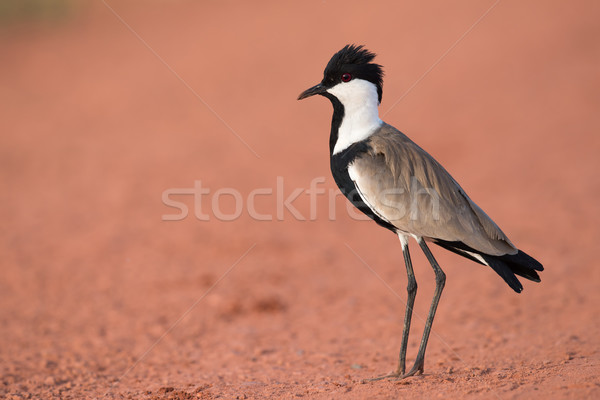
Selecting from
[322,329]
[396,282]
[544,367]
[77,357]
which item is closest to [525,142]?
[396,282]

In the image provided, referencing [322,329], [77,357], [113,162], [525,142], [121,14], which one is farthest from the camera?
[121,14]

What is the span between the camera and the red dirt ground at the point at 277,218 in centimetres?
554

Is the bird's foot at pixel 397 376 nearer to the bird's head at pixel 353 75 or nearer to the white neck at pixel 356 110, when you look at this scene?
the white neck at pixel 356 110

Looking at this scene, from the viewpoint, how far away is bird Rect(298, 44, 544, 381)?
4.52 m

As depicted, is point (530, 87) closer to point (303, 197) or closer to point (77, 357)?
point (303, 197)

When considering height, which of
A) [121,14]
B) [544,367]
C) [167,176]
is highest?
[121,14]

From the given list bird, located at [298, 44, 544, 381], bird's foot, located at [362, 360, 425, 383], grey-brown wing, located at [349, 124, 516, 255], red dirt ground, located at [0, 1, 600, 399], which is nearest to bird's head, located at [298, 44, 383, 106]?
bird, located at [298, 44, 544, 381]

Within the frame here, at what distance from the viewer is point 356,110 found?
15.8 ft

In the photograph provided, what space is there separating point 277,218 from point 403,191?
6.04 m

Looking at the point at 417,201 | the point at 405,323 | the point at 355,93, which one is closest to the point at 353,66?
the point at 355,93

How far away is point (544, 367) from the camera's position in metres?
4.53

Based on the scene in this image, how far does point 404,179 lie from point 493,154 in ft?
25.8

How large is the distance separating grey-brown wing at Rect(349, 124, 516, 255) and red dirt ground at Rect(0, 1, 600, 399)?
105cm

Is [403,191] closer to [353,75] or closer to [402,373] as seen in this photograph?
[353,75]
